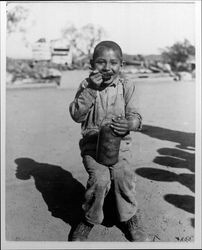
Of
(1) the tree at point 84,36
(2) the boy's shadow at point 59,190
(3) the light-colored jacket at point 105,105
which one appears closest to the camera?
(3) the light-colored jacket at point 105,105

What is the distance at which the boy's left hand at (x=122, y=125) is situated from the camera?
2635 mm

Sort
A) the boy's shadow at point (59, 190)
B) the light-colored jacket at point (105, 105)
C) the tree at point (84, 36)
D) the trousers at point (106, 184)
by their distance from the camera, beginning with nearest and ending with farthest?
1. the trousers at point (106, 184)
2. the light-colored jacket at point (105, 105)
3. the boy's shadow at point (59, 190)
4. the tree at point (84, 36)

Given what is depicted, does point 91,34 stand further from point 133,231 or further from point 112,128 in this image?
point 133,231

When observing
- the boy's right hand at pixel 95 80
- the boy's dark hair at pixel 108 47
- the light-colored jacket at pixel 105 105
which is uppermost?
the boy's dark hair at pixel 108 47

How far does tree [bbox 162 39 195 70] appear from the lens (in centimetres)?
298

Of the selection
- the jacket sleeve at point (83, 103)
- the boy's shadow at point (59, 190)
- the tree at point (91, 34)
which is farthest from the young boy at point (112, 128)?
the tree at point (91, 34)

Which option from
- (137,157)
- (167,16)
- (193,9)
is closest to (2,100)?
(137,157)

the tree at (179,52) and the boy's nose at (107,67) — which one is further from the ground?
the tree at (179,52)

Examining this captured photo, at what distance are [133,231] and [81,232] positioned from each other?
388 millimetres

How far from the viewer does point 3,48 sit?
3.02 m

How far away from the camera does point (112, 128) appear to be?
2639 millimetres

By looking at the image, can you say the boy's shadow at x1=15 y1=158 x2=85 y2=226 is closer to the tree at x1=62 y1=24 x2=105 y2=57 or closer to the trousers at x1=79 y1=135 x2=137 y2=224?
the trousers at x1=79 y1=135 x2=137 y2=224

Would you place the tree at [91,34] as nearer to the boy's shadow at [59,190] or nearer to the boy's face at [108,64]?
the boy's face at [108,64]

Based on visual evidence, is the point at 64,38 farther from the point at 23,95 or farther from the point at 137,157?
the point at 137,157
